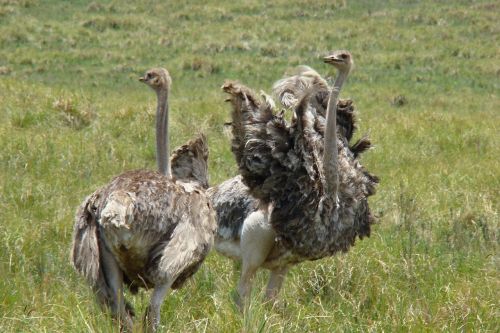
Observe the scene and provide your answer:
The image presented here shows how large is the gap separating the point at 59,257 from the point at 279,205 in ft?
4.87

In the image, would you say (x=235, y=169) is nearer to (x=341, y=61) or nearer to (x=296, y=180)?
(x=341, y=61)

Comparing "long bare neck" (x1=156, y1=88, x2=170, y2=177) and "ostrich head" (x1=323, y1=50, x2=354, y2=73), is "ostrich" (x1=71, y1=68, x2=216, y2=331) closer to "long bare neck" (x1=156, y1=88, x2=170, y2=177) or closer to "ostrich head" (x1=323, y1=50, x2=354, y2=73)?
"long bare neck" (x1=156, y1=88, x2=170, y2=177)

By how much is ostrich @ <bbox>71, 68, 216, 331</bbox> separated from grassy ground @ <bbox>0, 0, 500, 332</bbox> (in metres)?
0.18

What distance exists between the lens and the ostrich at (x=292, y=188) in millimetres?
5399

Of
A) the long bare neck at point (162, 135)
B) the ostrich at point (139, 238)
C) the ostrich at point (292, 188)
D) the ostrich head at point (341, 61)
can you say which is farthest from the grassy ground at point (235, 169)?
the ostrich head at point (341, 61)

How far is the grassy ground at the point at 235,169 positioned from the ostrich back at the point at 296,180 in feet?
1.20

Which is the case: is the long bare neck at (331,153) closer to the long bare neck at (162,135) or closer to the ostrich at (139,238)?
the long bare neck at (162,135)

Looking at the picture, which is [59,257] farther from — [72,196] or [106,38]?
[106,38]

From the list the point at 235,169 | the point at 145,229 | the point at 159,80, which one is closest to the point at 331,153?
the point at 159,80

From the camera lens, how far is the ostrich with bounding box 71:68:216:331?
4121 mm

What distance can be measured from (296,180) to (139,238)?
158cm

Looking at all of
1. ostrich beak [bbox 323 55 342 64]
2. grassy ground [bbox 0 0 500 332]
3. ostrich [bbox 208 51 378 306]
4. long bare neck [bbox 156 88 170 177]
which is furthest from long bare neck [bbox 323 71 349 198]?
long bare neck [bbox 156 88 170 177]

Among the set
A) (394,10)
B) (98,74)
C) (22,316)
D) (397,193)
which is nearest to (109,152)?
(397,193)

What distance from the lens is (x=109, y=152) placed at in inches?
360
